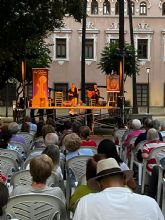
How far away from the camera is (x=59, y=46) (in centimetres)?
6222

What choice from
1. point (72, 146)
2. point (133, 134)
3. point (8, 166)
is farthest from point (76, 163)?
point (133, 134)

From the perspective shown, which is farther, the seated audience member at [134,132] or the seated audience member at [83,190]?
the seated audience member at [134,132]

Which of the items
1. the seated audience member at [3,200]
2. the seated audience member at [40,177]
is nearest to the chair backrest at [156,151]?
the seated audience member at [40,177]

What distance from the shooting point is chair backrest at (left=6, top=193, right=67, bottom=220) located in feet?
18.0

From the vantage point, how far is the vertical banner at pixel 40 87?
93.9 ft

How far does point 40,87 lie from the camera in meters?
29.1

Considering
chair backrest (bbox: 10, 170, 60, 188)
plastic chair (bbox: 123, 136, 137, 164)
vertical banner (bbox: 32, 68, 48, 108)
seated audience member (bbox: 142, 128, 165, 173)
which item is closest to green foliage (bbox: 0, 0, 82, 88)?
vertical banner (bbox: 32, 68, 48, 108)

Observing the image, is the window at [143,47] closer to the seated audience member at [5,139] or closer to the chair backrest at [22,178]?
the seated audience member at [5,139]

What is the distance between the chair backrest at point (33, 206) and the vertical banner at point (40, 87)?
23183 mm

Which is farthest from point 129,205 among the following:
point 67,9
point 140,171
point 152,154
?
point 67,9

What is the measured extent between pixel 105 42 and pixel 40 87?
33.5 m

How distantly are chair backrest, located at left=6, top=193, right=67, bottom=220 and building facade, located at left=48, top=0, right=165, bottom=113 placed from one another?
55.3m

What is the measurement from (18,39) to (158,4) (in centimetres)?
4318

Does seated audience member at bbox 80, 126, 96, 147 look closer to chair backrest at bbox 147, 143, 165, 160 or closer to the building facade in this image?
chair backrest at bbox 147, 143, 165, 160
